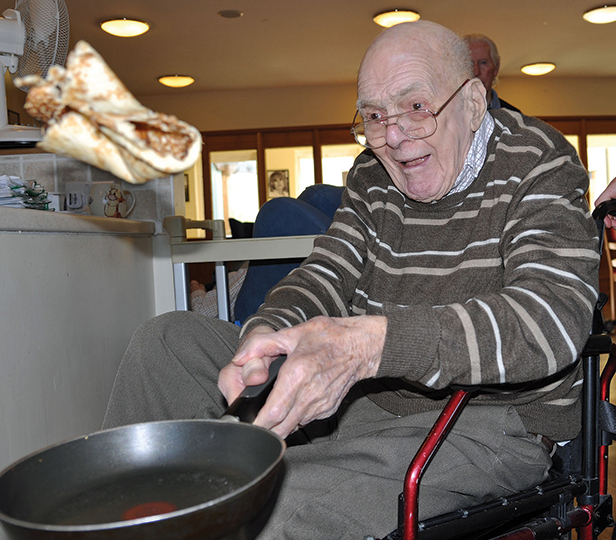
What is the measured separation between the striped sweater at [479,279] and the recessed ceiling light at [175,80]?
5.75m

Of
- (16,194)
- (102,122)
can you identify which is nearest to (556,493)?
(102,122)

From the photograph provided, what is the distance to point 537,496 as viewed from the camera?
88 cm

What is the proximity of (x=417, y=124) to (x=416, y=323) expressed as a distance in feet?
1.51

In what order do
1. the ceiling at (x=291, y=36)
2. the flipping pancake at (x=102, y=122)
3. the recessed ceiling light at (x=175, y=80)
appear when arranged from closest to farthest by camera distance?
the flipping pancake at (x=102, y=122)
the ceiling at (x=291, y=36)
the recessed ceiling light at (x=175, y=80)

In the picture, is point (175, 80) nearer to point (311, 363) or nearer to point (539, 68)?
point (539, 68)

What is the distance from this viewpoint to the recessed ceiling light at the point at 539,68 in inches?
265

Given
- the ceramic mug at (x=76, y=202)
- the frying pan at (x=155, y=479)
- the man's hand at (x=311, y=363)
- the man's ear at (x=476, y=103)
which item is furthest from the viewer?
the ceramic mug at (x=76, y=202)

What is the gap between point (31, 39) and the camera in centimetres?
153

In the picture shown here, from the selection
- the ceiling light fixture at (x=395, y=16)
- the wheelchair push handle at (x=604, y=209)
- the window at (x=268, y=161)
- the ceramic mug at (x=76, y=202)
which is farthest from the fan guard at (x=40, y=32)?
the window at (x=268, y=161)

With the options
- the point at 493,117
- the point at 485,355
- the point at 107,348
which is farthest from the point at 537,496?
the point at 107,348

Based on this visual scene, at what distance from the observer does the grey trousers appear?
0.80 metres

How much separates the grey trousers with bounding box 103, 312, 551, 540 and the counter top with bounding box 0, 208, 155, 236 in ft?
1.04

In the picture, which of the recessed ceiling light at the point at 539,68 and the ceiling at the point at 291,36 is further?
the recessed ceiling light at the point at 539,68

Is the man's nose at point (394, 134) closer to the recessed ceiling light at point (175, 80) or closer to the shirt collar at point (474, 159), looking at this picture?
the shirt collar at point (474, 159)
